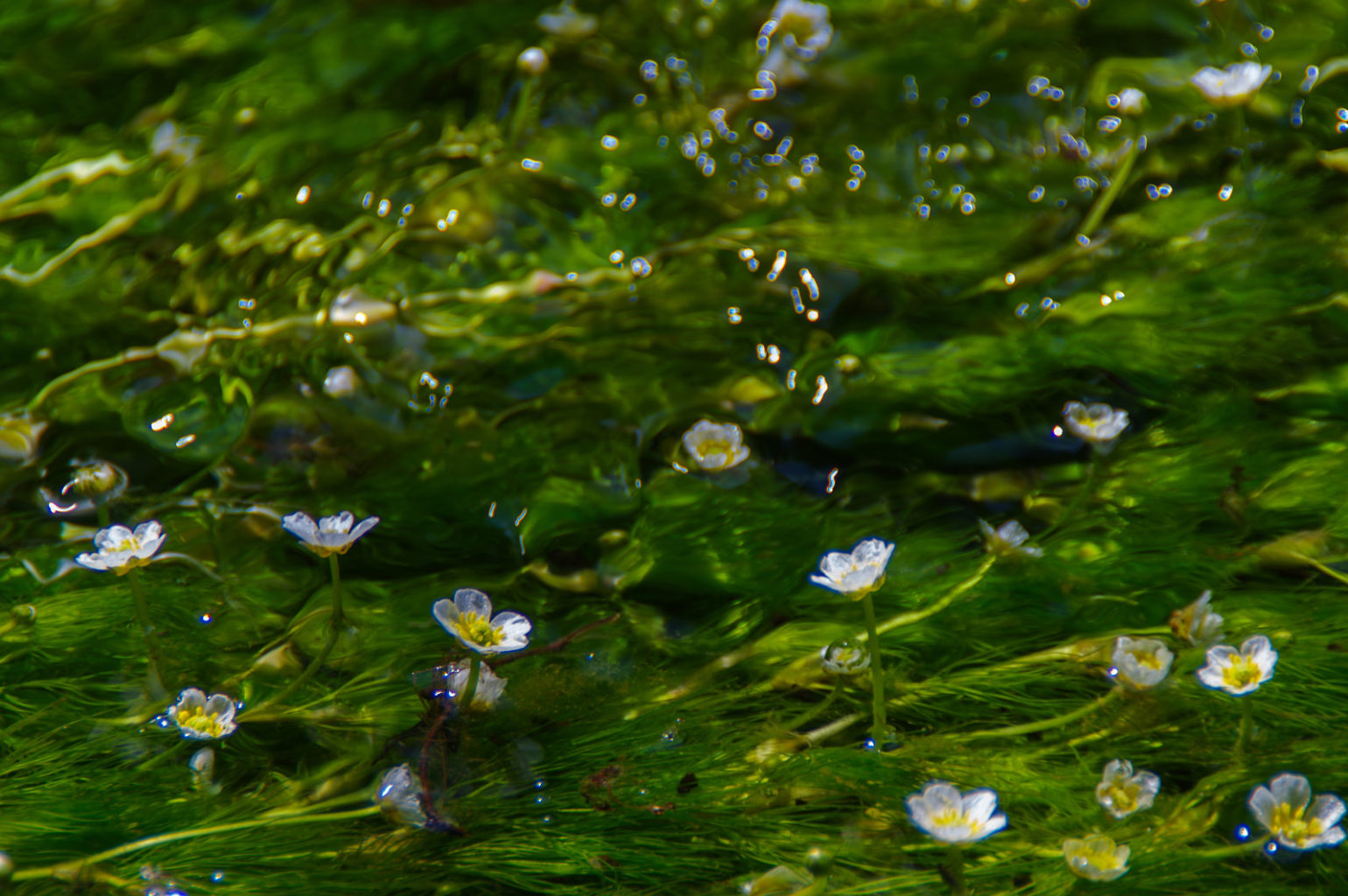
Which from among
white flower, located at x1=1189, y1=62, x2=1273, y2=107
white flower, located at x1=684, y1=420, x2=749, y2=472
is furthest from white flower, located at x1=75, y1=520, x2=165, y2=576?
white flower, located at x1=1189, y1=62, x2=1273, y2=107

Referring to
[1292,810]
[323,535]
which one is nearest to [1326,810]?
[1292,810]

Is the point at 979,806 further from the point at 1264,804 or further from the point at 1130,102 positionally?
the point at 1130,102

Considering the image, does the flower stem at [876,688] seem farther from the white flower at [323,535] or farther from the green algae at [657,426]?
the white flower at [323,535]

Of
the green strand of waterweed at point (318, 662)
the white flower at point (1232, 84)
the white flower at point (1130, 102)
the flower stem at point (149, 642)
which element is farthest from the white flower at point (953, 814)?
the white flower at point (1130, 102)

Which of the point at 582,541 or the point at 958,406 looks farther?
the point at 958,406

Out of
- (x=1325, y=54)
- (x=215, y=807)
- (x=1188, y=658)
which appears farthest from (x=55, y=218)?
(x=1325, y=54)

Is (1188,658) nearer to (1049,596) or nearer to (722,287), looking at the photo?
(1049,596)
